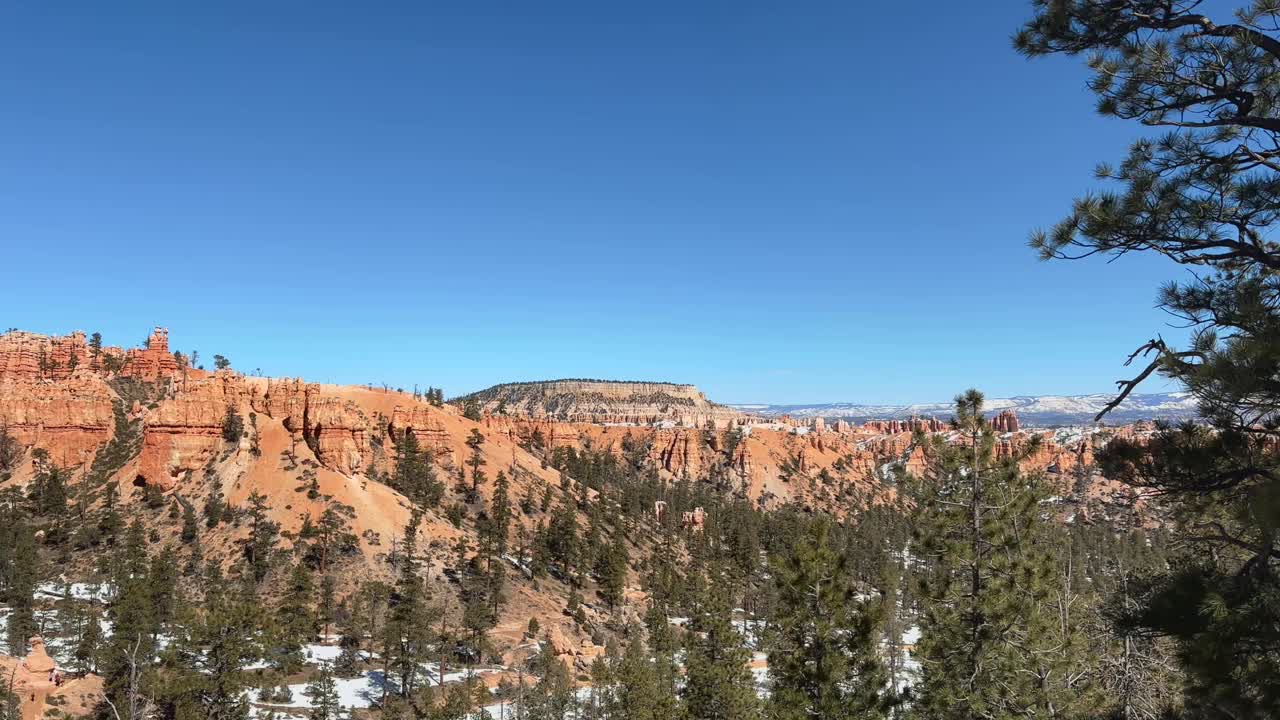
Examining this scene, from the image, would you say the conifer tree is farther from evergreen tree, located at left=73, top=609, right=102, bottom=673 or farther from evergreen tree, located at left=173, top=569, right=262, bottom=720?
evergreen tree, located at left=73, top=609, right=102, bottom=673

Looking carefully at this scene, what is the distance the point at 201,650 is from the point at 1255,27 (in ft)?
143

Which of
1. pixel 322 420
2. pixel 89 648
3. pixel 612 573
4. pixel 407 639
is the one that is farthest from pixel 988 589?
pixel 322 420

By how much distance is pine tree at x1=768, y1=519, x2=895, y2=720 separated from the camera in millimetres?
21516

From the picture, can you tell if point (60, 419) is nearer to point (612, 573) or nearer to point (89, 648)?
point (89, 648)

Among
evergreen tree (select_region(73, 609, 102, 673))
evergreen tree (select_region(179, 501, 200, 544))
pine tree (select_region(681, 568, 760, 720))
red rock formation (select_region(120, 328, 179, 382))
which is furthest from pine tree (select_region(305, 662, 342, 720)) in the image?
red rock formation (select_region(120, 328, 179, 382))

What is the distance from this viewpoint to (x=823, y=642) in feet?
72.2

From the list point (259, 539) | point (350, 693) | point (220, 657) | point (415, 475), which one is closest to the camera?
point (220, 657)

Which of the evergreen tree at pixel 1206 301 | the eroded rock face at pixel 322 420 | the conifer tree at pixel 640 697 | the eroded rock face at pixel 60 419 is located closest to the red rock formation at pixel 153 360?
the eroded rock face at pixel 60 419

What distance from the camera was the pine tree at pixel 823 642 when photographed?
70.6ft

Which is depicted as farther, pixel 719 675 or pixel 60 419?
pixel 60 419

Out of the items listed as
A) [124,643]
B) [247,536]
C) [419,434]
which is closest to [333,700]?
[124,643]

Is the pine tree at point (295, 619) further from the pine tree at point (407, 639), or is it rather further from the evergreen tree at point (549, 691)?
the evergreen tree at point (549, 691)

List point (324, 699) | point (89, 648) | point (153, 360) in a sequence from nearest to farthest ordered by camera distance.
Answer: point (324, 699) → point (89, 648) → point (153, 360)

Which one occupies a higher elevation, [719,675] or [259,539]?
[259,539]
